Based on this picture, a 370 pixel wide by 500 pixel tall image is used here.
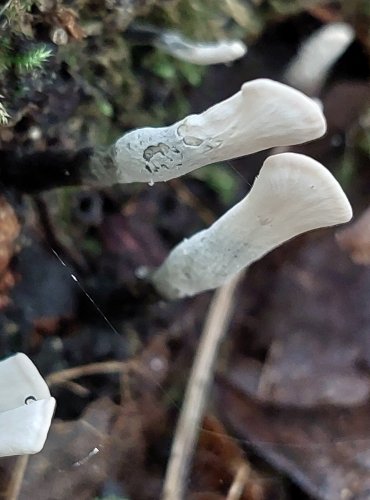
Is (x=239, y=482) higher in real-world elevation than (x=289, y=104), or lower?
lower

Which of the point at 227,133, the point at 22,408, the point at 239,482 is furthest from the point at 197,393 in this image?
the point at 227,133

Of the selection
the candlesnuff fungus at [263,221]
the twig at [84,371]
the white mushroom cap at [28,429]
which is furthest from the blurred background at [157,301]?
the white mushroom cap at [28,429]

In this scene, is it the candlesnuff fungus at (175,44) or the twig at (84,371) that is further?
the twig at (84,371)

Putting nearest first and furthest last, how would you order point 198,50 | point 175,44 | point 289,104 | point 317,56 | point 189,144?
point 289,104 → point 189,144 → point 198,50 → point 175,44 → point 317,56

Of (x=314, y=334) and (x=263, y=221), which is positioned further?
(x=314, y=334)

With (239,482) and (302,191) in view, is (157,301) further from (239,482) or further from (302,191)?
(302,191)

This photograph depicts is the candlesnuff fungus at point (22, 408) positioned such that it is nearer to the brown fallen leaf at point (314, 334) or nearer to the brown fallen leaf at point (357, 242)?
the brown fallen leaf at point (314, 334)
